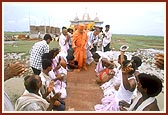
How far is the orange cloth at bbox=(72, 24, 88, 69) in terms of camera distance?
12.8 feet

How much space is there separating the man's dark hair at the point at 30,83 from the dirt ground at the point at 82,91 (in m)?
0.37

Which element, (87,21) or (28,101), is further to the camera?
(87,21)

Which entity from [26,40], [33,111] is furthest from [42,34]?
[33,111]

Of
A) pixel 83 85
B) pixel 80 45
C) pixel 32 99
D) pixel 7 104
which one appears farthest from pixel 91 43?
pixel 7 104

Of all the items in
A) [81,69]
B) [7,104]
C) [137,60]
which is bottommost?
[7,104]

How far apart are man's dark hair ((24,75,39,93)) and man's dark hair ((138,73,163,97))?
103 centimetres

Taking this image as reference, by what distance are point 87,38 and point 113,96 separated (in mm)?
651

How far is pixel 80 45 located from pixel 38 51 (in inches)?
17.2

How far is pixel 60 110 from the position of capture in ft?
12.6

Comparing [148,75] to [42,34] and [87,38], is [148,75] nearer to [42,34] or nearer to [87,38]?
[87,38]

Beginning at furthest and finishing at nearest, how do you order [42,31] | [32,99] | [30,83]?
[42,31]
[30,83]
[32,99]

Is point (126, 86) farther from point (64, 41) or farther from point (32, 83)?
point (32, 83)

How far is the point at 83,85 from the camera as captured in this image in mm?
3910

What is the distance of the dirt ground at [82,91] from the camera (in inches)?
151
